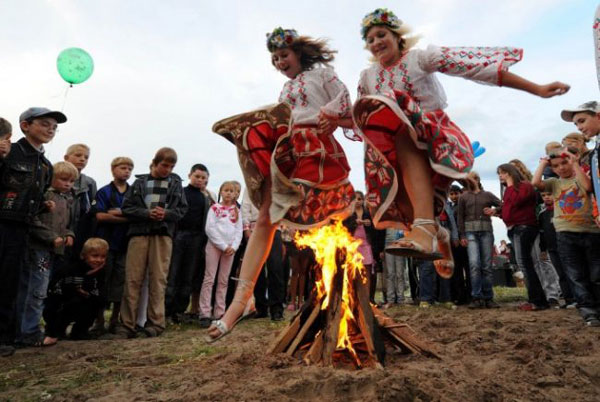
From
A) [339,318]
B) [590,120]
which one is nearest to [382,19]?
[339,318]

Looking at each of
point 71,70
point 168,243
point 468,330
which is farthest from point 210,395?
point 71,70

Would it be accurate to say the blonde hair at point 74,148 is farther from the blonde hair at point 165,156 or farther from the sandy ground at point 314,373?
the sandy ground at point 314,373

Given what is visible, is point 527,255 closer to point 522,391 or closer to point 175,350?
point 522,391

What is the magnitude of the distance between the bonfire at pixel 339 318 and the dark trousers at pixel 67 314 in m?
2.75

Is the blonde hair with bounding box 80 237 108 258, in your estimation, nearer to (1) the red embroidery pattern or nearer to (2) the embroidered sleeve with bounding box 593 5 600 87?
(1) the red embroidery pattern

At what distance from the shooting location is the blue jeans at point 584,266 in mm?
4590

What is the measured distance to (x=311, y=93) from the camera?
300 centimetres

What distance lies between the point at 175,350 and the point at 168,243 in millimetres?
1607

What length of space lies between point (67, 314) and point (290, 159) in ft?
11.0

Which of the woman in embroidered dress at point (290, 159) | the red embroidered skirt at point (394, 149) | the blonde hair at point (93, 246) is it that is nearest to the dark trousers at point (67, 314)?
the blonde hair at point (93, 246)

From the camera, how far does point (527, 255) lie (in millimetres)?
6266

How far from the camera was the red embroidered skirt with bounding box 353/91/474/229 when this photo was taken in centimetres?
238

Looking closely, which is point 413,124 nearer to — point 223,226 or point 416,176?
point 416,176

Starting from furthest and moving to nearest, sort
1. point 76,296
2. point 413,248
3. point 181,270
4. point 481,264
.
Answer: point 481,264 < point 181,270 < point 76,296 < point 413,248
